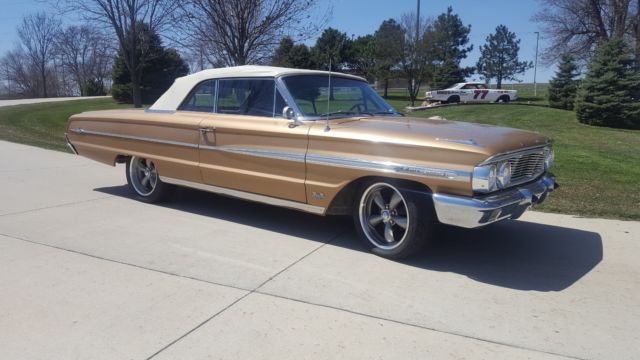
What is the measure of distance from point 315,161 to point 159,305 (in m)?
1.89

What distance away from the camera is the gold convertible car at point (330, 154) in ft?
13.5

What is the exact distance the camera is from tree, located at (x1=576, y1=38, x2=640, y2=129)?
1762cm

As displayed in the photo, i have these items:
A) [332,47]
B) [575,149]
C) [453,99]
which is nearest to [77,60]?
[332,47]

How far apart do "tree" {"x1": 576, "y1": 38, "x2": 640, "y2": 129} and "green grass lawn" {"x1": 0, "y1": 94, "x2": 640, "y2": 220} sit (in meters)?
0.77

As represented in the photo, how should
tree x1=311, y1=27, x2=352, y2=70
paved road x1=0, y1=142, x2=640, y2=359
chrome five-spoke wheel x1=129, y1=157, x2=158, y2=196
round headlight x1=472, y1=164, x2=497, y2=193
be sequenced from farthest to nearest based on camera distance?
1. tree x1=311, y1=27, x2=352, y2=70
2. chrome five-spoke wheel x1=129, y1=157, x2=158, y2=196
3. round headlight x1=472, y1=164, x2=497, y2=193
4. paved road x1=0, y1=142, x2=640, y2=359

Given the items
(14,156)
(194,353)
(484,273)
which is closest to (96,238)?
(194,353)

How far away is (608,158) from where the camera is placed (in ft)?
34.2

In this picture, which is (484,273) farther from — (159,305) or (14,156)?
(14,156)

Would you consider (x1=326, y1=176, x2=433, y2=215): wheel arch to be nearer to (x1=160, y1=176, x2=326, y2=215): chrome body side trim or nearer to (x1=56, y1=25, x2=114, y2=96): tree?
(x1=160, y1=176, x2=326, y2=215): chrome body side trim

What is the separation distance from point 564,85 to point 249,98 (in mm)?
22560

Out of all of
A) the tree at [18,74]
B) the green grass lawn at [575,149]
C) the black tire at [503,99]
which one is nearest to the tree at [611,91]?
the green grass lawn at [575,149]

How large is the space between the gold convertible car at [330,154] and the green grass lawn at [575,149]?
198cm

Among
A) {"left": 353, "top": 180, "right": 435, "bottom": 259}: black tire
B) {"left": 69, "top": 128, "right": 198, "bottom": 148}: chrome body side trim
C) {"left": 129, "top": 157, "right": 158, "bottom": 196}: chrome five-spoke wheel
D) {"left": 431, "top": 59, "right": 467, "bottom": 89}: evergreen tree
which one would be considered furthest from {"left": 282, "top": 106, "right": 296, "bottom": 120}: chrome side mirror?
{"left": 431, "top": 59, "right": 467, "bottom": 89}: evergreen tree

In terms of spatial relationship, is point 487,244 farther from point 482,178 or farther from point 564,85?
point 564,85
